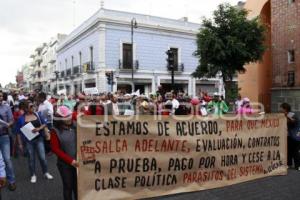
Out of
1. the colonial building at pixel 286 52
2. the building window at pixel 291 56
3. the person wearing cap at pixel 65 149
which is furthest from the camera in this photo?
the building window at pixel 291 56

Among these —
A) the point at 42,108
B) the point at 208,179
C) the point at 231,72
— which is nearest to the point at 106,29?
the point at 231,72

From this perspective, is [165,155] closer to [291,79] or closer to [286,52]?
[291,79]

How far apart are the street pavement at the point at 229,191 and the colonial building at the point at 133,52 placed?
23.1 metres

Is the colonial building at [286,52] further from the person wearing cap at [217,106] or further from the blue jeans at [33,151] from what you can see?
the blue jeans at [33,151]

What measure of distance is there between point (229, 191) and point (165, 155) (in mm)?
1679

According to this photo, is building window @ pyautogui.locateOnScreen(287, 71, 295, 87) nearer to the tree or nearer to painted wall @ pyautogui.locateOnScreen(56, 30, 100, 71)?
the tree

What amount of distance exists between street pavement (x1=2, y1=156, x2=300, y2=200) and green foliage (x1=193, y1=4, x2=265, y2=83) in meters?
15.5

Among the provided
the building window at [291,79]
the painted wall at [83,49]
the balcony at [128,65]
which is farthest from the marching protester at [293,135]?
the painted wall at [83,49]

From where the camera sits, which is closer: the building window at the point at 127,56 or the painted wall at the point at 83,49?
the painted wall at the point at 83,49

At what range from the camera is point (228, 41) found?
23.1m

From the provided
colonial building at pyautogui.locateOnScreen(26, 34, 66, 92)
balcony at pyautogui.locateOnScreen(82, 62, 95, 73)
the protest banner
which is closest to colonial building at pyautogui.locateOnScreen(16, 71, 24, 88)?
colonial building at pyautogui.locateOnScreen(26, 34, 66, 92)

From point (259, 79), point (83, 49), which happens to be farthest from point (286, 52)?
point (83, 49)

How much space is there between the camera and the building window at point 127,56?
111 feet

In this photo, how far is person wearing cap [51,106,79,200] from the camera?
212 inches
